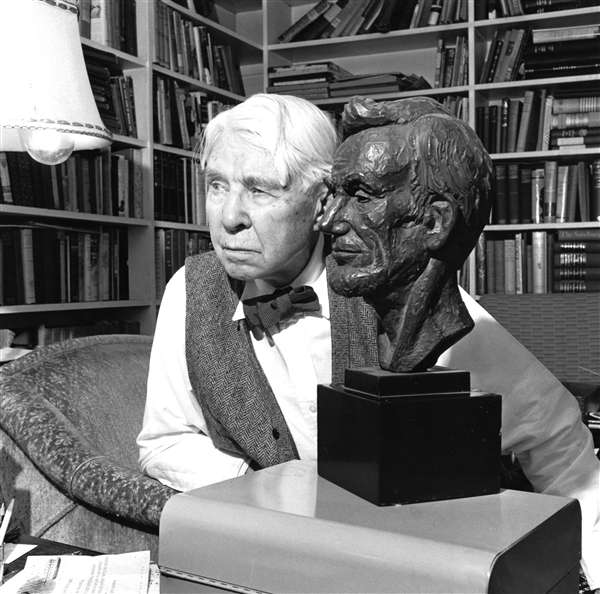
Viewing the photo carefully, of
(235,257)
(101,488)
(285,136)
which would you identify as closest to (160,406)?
(101,488)

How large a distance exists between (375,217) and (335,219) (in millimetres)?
46

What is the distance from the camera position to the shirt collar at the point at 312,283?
120 cm

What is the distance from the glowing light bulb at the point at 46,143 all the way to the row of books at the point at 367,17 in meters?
2.55

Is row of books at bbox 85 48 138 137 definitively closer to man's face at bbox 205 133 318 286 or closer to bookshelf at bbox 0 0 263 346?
bookshelf at bbox 0 0 263 346

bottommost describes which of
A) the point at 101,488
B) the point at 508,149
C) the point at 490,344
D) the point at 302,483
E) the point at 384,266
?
the point at 101,488

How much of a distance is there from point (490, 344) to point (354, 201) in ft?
1.25

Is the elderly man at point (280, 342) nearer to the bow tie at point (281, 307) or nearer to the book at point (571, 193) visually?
the bow tie at point (281, 307)

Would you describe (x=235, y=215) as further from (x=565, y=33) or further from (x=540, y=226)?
(x=565, y=33)

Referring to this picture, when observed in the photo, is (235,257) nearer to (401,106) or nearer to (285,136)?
(285,136)

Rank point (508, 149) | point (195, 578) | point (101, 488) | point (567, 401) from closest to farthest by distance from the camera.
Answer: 1. point (195, 578)
2. point (567, 401)
3. point (101, 488)
4. point (508, 149)

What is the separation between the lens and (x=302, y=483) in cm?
86

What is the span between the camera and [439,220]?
792mm

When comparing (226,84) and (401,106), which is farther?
(226,84)

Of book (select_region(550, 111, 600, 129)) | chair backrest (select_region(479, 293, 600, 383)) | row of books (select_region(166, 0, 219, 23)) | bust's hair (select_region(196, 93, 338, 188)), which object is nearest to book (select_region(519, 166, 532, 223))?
book (select_region(550, 111, 600, 129))
